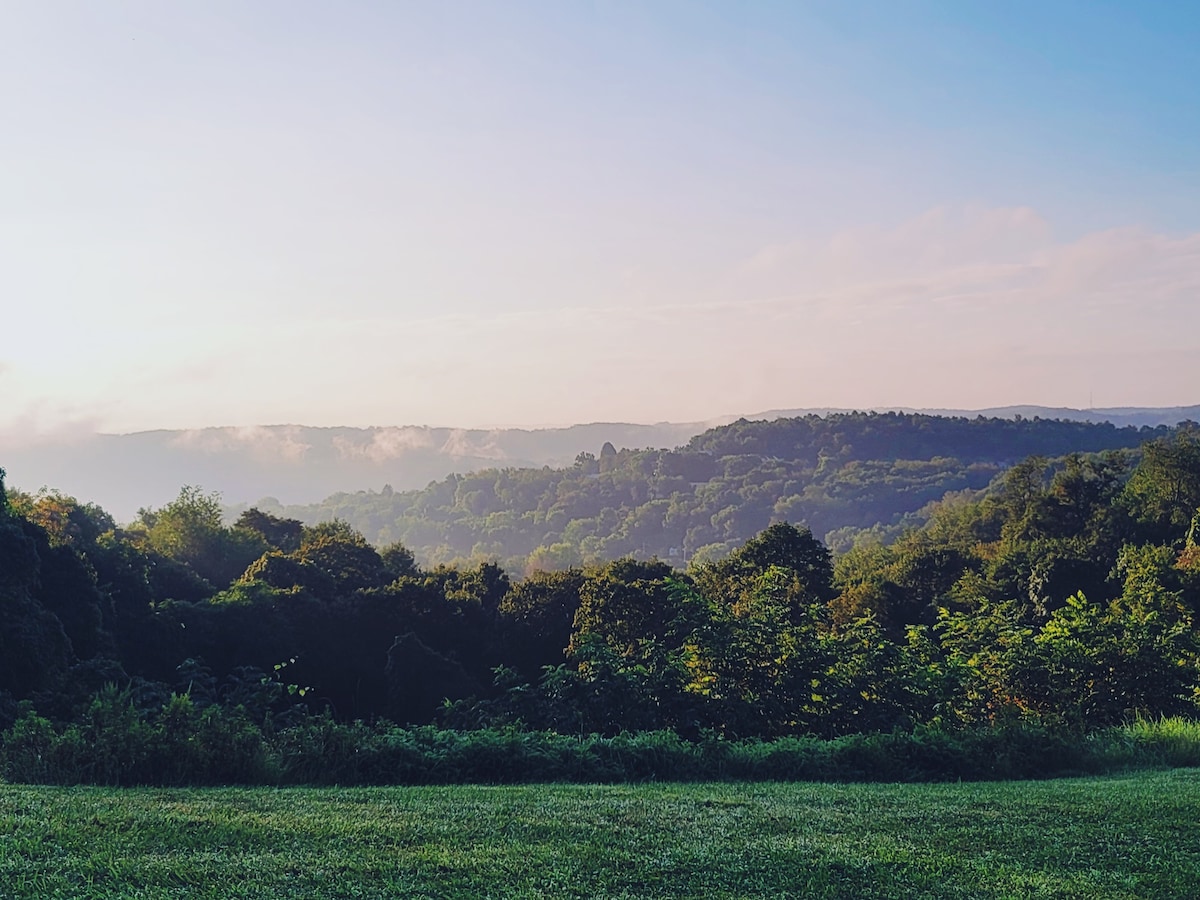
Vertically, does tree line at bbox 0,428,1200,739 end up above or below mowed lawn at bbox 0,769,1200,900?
below

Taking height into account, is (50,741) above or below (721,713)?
above

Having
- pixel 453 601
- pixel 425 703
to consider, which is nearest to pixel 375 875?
pixel 425 703

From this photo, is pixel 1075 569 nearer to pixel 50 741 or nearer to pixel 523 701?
pixel 523 701

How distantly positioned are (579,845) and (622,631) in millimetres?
17240

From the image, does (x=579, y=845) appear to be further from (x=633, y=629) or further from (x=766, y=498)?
(x=766, y=498)

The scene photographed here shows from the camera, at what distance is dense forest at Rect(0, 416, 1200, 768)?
533 inches

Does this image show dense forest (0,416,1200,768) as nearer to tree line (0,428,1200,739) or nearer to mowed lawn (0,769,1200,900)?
tree line (0,428,1200,739)

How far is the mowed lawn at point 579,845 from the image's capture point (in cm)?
506

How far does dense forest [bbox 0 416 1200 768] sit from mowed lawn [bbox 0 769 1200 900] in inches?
113

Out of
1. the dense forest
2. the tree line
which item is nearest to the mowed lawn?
the dense forest

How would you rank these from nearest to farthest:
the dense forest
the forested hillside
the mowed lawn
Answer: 1. the mowed lawn
2. the dense forest
3. the forested hillside

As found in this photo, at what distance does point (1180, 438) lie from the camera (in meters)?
47.1

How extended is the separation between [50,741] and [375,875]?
4549 millimetres

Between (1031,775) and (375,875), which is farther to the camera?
(1031,775)
